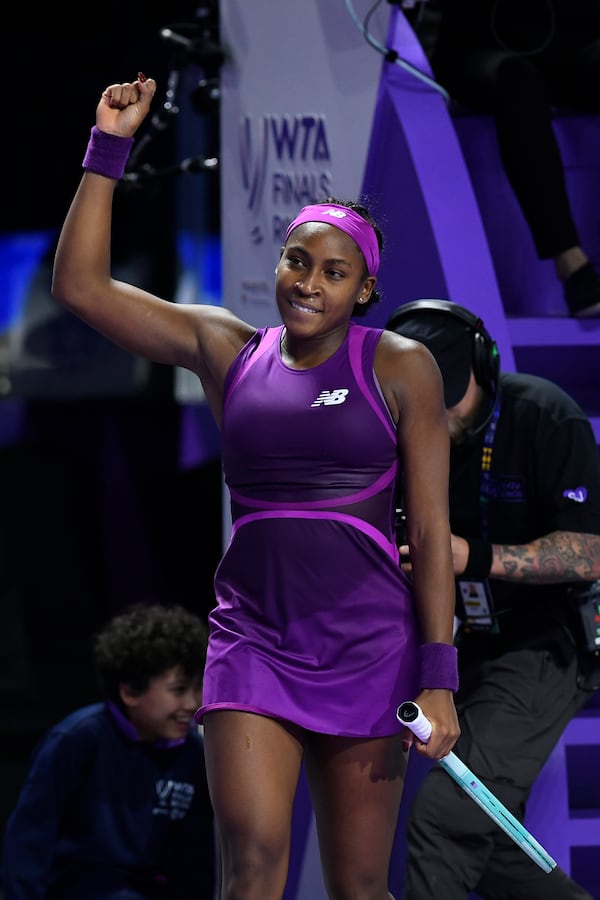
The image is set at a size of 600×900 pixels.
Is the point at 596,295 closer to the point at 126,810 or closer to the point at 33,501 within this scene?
the point at 126,810

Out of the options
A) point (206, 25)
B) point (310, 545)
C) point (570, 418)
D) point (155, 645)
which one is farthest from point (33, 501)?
point (310, 545)

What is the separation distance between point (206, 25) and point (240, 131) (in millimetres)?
998

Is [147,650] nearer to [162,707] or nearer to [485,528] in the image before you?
[162,707]

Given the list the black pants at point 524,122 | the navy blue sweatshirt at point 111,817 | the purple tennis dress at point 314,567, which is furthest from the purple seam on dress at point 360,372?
the navy blue sweatshirt at point 111,817

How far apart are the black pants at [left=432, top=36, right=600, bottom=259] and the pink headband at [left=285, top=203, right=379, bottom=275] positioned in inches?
56.7

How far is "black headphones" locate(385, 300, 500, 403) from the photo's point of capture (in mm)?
3641

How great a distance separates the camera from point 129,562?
28.4 ft

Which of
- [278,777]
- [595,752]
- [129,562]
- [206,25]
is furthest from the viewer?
[129,562]

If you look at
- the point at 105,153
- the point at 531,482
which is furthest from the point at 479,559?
the point at 105,153

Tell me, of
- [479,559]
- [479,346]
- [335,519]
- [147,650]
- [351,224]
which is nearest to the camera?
[335,519]

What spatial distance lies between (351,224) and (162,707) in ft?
6.02

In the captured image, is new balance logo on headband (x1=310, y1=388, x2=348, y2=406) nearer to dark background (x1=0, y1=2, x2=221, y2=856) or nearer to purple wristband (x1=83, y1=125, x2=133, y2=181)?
purple wristband (x1=83, y1=125, x2=133, y2=181)

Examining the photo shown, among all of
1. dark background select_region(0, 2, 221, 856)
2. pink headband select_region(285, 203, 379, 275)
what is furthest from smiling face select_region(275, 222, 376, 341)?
dark background select_region(0, 2, 221, 856)

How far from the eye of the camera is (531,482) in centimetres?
365
